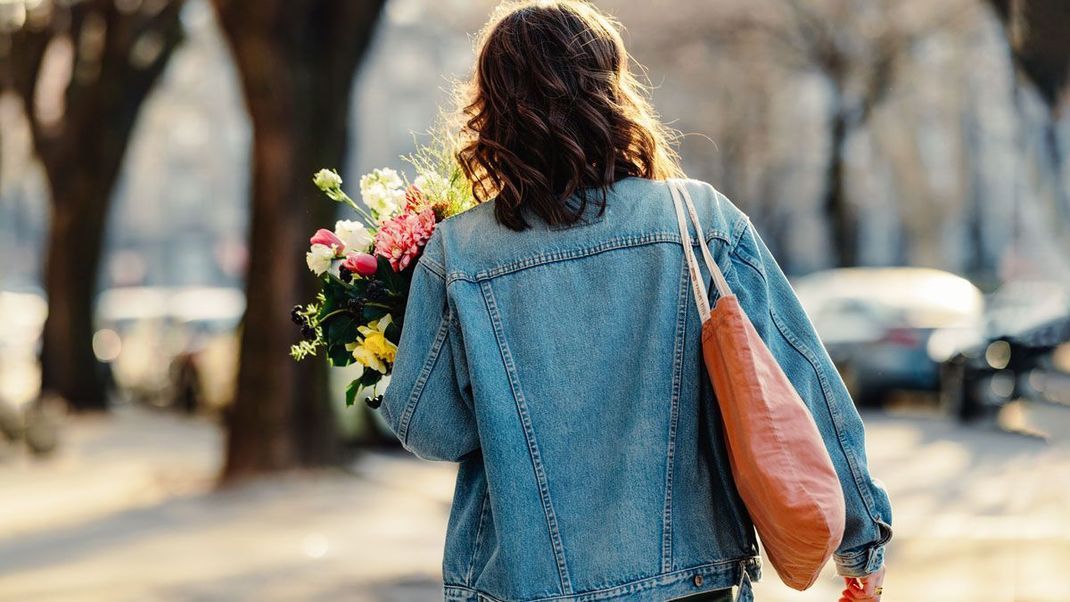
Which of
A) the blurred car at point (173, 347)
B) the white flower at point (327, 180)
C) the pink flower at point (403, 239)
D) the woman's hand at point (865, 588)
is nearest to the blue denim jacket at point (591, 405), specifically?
the woman's hand at point (865, 588)

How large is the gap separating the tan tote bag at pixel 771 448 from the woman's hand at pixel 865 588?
23 centimetres

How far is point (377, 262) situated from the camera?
2.69 meters

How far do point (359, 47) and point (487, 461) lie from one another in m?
8.63

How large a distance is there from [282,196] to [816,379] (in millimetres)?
8198

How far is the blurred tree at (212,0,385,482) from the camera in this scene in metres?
10.2

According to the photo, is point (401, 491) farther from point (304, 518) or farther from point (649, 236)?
point (649, 236)

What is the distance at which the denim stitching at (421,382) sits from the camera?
2346 mm

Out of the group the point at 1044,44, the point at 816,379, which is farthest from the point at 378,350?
the point at 1044,44

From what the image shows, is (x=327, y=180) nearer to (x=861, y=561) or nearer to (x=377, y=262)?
(x=377, y=262)

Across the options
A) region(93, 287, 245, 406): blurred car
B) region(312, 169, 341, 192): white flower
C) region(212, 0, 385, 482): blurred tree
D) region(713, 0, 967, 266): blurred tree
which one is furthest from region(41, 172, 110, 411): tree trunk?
region(312, 169, 341, 192): white flower

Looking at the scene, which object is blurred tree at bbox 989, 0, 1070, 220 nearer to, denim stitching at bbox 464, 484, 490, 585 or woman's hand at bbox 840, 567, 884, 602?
woman's hand at bbox 840, 567, 884, 602

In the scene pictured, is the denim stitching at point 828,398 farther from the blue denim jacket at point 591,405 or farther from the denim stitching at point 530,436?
the denim stitching at point 530,436

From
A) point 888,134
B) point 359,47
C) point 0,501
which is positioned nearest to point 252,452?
point 0,501

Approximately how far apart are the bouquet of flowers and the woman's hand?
3.25 feet
